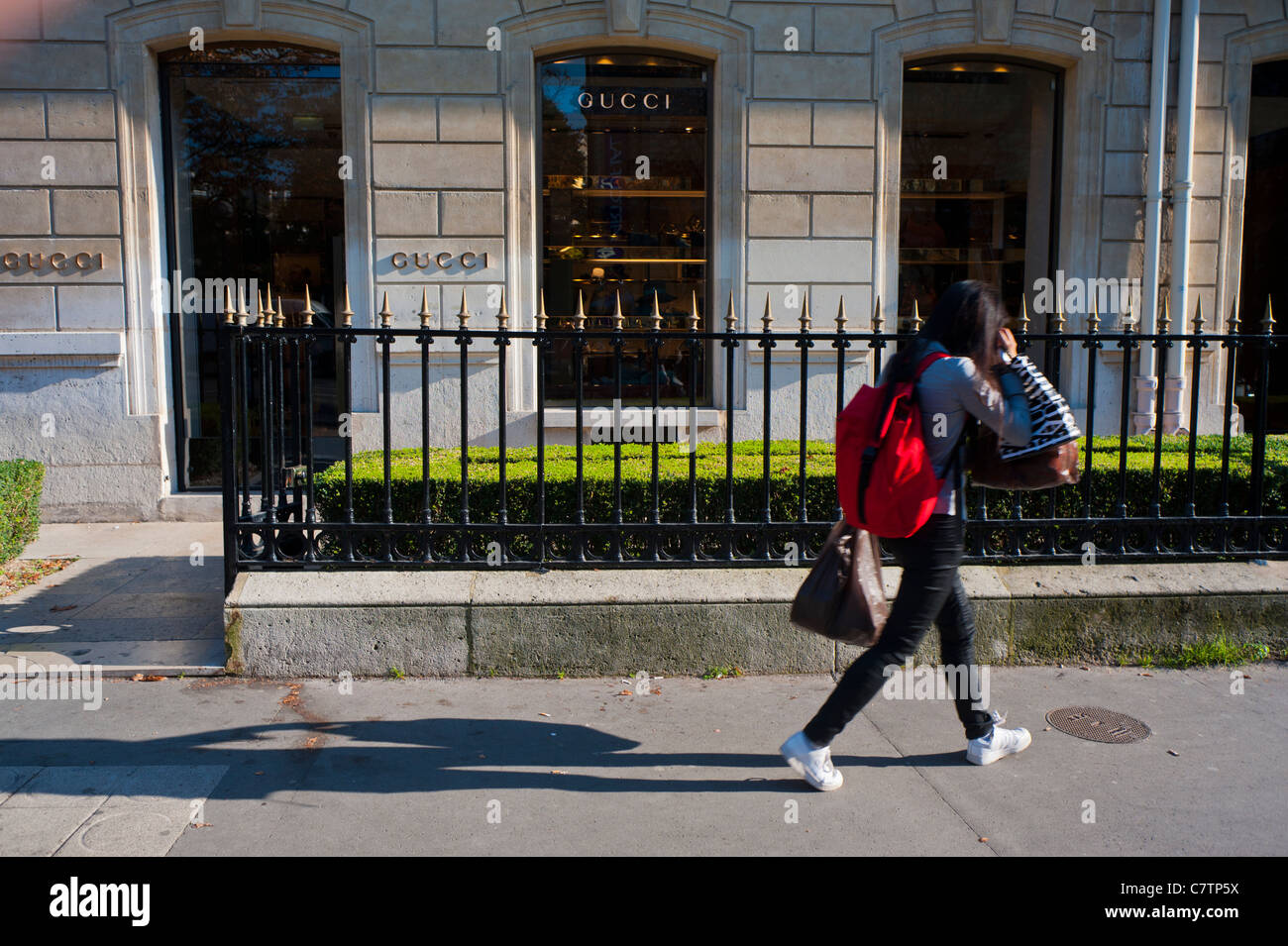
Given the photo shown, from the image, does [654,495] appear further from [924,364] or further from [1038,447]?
[1038,447]

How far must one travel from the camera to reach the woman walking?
3920mm

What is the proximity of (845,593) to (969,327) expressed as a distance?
110cm

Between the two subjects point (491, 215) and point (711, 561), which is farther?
point (491, 215)

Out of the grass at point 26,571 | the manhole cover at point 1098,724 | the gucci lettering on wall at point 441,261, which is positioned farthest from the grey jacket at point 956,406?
the gucci lettering on wall at point 441,261

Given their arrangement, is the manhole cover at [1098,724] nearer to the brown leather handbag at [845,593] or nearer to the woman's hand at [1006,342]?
the brown leather handbag at [845,593]

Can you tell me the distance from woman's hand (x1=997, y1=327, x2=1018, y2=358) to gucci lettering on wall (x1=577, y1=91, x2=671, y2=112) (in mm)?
7121

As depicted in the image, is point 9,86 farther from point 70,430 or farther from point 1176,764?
point 1176,764

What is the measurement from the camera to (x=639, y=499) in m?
5.74

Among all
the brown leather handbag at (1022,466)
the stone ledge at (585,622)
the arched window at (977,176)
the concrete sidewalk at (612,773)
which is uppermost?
the arched window at (977,176)

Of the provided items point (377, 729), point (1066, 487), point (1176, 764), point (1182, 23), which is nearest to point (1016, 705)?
point (1176, 764)

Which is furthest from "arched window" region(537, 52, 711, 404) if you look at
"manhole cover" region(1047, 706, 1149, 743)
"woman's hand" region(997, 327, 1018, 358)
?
"woman's hand" region(997, 327, 1018, 358)

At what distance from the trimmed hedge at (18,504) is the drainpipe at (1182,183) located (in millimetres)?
9655

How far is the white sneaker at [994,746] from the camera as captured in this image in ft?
14.2

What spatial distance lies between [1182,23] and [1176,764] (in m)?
8.33
